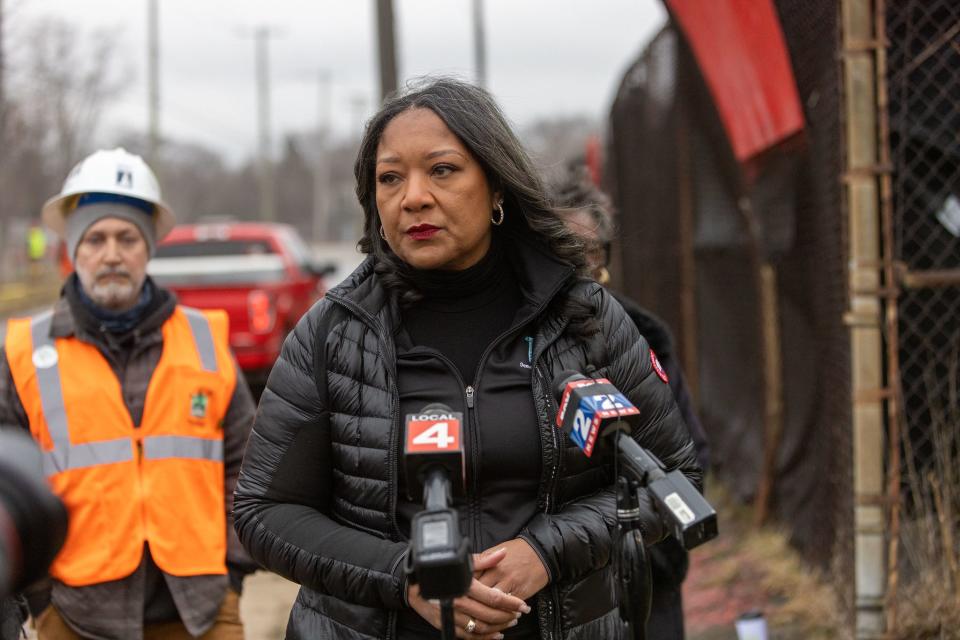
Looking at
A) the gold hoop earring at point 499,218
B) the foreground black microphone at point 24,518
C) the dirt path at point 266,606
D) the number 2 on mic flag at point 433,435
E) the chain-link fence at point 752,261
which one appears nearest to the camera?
the foreground black microphone at point 24,518

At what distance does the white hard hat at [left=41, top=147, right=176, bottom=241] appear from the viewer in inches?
142

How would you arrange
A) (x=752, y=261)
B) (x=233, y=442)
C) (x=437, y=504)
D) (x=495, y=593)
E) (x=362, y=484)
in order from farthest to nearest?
(x=752, y=261)
(x=233, y=442)
(x=362, y=484)
(x=495, y=593)
(x=437, y=504)

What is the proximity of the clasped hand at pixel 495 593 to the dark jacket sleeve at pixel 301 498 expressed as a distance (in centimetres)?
12

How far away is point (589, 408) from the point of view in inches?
80.7

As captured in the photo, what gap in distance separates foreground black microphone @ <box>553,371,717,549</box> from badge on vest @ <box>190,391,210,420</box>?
4.98ft

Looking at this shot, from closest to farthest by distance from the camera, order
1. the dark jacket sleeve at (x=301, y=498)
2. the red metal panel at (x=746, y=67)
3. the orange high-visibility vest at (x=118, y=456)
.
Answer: the dark jacket sleeve at (x=301, y=498) < the orange high-visibility vest at (x=118, y=456) < the red metal panel at (x=746, y=67)

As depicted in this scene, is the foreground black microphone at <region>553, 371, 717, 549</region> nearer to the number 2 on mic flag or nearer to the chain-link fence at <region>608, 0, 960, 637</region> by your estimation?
the number 2 on mic flag

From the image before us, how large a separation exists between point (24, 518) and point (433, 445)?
2.83ft

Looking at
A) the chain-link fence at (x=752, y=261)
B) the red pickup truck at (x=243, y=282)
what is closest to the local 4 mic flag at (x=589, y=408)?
the chain-link fence at (x=752, y=261)

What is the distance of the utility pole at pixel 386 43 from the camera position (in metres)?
10.5

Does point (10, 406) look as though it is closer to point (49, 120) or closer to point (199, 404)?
point (199, 404)

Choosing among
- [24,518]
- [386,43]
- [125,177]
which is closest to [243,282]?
[386,43]

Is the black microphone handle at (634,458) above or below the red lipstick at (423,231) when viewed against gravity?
below

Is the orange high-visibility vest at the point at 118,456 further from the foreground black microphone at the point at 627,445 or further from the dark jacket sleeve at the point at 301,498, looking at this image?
the foreground black microphone at the point at 627,445
